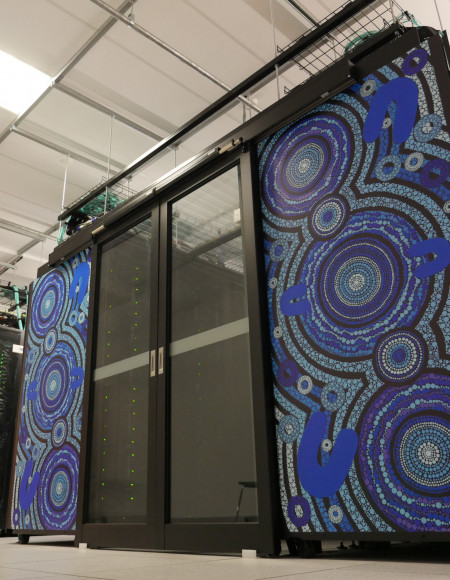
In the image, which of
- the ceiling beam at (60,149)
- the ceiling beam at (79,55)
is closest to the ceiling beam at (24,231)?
the ceiling beam at (60,149)

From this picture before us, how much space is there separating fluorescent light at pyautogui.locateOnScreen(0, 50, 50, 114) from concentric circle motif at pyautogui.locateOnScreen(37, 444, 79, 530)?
9.44 ft

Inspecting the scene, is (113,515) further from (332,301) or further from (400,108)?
(400,108)

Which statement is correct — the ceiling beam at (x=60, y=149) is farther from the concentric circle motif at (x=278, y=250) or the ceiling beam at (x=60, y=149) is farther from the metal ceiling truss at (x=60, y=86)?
the concentric circle motif at (x=278, y=250)

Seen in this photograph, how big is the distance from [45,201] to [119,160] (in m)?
1.23

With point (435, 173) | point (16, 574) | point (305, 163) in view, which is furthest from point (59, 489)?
point (435, 173)

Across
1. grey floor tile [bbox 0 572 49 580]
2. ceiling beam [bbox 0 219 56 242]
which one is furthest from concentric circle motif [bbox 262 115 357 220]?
ceiling beam [bbox 0 219 56 242]

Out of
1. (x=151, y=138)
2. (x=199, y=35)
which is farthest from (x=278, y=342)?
(x=151, y=138)

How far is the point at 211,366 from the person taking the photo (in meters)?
2.33

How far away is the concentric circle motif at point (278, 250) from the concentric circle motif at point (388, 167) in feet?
1.54

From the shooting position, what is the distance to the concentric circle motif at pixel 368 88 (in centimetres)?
196

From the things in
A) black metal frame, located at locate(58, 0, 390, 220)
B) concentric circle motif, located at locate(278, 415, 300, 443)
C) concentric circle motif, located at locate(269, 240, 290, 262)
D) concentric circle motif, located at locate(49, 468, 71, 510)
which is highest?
black metal frame, located at locate(58, 0, 390, 220)

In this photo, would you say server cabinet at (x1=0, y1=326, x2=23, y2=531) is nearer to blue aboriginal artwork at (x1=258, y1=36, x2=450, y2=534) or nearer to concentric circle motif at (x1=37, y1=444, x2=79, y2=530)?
concentric circle motif at (x1=37, y1=444, x2=79, y2=530)

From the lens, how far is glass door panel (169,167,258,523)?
6.93ft

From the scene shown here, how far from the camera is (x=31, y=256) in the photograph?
7.10 meters
